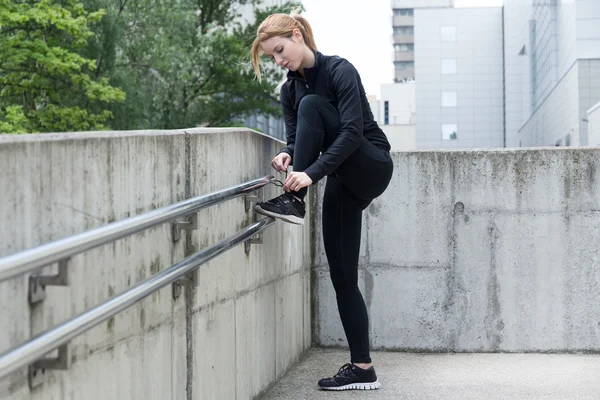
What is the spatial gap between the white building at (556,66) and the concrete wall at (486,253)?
75.6 feet

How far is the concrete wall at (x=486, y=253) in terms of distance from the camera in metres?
5.10

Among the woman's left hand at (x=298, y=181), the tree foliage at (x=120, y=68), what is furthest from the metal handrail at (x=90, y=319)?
the tree foliage at (x=120, y=68)

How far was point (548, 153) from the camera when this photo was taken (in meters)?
5.11

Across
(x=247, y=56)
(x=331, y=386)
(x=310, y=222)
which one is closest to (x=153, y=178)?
(x=247, y=56)

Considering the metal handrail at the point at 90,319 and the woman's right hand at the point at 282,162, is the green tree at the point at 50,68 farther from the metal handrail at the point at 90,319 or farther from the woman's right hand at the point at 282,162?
the metal handrail at the point at 90,319

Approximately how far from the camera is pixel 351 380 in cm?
409

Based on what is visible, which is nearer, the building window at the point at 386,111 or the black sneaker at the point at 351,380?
the black sneaker at the point at 351,380

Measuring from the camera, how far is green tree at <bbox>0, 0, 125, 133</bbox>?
2080cm

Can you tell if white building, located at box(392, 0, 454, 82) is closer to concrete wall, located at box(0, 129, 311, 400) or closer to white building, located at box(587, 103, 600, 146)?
white building, located at box(587, 103, 600, 146)

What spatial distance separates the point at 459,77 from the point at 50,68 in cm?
4734

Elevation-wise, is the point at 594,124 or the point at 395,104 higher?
the point at 395,104

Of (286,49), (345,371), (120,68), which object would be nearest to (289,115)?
(286,49)

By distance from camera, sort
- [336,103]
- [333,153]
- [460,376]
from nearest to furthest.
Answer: [333,153] < [336,103] < [460,376]

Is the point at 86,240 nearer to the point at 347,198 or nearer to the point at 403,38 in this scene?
the point at 347,198
